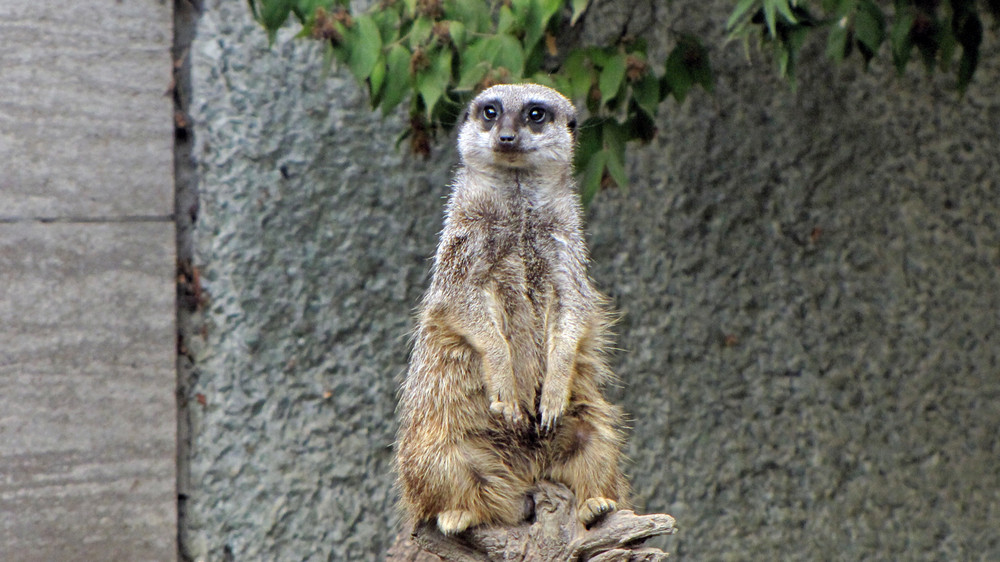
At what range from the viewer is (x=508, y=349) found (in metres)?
2.14

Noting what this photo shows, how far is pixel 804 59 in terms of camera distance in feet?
12.7

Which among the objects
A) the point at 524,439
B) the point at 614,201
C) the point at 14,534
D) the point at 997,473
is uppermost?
the point at 614,201

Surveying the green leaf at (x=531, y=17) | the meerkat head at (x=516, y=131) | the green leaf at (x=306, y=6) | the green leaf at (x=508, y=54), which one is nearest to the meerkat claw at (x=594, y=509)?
the meerkat head at (x=516, y=131)

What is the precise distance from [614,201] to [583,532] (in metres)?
1.89

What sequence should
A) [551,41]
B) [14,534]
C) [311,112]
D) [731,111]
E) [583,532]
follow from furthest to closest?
[731,111] < [311,112] < [14,534] < [551,41] < [583,532]

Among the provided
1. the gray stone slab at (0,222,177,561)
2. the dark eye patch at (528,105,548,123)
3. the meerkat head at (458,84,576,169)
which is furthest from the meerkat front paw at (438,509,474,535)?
the gray stone slab at (0,222,177,561)

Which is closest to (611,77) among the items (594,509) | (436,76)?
(436,76)

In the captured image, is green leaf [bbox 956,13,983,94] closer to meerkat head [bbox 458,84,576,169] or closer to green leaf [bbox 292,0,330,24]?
meerkat head [bbox 458,84,576,169]

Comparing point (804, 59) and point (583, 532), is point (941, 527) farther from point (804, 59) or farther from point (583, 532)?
point (583, 532)

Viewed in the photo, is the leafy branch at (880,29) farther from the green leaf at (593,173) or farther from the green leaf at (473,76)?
the green leaf at (473,76)

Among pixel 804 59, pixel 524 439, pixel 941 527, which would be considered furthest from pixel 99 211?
pixel 941 527

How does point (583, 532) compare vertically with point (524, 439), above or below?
below

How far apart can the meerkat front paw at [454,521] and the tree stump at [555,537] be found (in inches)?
1.3

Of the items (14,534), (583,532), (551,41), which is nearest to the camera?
(583,532)
